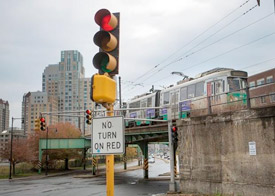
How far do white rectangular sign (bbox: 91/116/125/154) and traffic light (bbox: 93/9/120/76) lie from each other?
2.79ft

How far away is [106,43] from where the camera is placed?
5.40 metres

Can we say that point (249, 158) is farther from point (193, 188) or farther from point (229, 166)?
point (193, 188)

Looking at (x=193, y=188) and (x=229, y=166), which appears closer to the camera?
(x=229, y=166)

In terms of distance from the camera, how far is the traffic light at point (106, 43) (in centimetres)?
530

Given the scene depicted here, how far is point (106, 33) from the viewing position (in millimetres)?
5355

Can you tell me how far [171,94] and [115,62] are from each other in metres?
23.3

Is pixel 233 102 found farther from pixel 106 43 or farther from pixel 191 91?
pixel 106 43

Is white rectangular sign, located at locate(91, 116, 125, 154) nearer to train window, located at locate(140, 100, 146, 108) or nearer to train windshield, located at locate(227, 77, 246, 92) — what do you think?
train windshield, located at locate(227, 77, 246, 92)

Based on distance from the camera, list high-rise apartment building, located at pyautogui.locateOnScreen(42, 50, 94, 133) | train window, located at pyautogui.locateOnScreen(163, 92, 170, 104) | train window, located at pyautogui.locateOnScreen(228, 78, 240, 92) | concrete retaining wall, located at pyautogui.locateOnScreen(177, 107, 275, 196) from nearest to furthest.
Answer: concrete retaining wall, located at pyautogui.locateOnScreen(177, 107, 275, 196)
train window, located at pyautogui.locateOnScreen(228, 78, 240, 92)
train window, located at pyautogui.locateOnScreen(163, 92, 170, 104)
high-rise apartment building, located at pyautogui.locateOnScreen(42, 50, 94, 133)

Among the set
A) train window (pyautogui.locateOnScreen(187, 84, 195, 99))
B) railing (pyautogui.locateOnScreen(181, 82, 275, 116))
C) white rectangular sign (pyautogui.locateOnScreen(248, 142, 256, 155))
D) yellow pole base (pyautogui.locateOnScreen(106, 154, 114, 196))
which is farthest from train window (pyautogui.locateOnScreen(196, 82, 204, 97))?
yellow pole base (pyautogui.locateOnScreen(106, 154, 114, 196))

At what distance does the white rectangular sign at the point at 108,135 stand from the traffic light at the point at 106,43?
0.85 m

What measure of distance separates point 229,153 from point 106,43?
12.3 m

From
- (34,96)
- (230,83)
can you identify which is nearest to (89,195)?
(230,83)

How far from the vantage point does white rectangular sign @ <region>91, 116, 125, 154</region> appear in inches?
200
